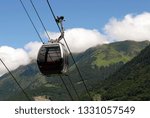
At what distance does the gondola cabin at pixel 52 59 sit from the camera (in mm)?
34156

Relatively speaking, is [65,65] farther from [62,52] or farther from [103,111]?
[103,111]

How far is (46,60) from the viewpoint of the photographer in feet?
119

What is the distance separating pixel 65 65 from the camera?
34969 mm

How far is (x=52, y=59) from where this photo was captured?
1395 inches

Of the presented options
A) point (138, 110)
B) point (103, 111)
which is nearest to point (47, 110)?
point (103, 111)

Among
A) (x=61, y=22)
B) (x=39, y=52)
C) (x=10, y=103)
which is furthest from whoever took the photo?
(x=39, y=52)

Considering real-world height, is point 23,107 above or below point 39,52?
above

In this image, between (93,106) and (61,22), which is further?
(61,22)

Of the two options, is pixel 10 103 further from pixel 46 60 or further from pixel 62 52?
pixel 46 60

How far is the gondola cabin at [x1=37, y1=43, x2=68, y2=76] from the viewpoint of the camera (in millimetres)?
34156

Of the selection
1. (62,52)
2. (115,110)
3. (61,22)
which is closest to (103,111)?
(115,110)

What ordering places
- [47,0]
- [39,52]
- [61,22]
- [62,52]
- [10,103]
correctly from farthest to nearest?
[39,52]
[62,52]
[61,22]
[47,0]
[10,103]

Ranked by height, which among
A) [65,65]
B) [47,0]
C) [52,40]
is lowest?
[65,65]

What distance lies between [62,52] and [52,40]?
1.89 meters
